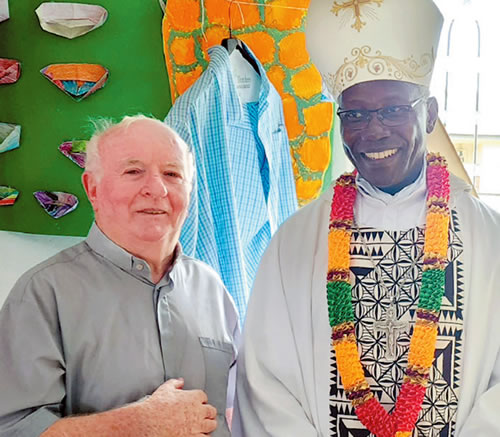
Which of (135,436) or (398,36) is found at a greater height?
(398,36)

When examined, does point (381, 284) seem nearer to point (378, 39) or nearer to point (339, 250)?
point (339, 250)

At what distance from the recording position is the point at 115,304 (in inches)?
63.7

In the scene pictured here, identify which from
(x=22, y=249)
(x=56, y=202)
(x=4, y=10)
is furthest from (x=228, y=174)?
(x=4, y=10)

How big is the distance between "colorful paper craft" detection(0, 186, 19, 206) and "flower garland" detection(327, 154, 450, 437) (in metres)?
1.53

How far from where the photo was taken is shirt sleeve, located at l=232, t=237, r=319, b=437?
5.26 feet

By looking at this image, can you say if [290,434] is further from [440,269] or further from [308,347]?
[440,269]

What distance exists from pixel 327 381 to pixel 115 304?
550 mm

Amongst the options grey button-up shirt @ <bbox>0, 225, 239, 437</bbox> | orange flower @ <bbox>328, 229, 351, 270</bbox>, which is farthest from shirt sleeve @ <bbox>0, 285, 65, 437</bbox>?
orange flower @ <bbox>328, 229, 351, 270</bbox>

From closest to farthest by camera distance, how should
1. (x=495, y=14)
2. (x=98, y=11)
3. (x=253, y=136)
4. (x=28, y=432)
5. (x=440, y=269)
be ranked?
(x=28, y=432) < (x=440, y=269) < (x=253, y=136) < (x=98, y=11) < (x=495, y=14)

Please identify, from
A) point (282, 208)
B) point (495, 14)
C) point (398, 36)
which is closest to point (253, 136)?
point (282, 208)

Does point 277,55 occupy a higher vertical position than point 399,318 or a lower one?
higher

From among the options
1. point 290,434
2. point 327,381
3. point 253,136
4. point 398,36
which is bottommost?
point 290,434

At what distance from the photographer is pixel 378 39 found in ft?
5.28

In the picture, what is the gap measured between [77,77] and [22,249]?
2.39 feet
